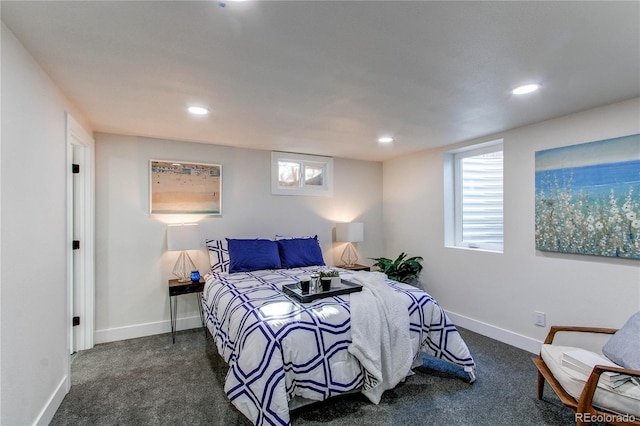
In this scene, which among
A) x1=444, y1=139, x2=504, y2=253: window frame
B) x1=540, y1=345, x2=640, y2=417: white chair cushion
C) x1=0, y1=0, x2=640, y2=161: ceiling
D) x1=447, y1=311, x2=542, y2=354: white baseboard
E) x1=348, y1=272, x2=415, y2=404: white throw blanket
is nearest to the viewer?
x1=0, y1=0, x2=640, y2=161: ceiling

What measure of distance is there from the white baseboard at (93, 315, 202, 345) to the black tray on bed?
1743 mm

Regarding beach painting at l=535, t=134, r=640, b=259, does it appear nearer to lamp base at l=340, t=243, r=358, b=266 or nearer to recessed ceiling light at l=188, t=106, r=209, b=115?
lamp base at l=340, t=243, r=358, b=266

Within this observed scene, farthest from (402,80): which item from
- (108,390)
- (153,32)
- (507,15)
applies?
(108,390)

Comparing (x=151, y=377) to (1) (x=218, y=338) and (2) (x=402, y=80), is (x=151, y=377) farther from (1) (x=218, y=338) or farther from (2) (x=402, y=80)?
(2) (x=402, y=80)

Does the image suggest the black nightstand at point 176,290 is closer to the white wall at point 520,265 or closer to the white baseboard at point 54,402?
the white baseboard at point 54,402

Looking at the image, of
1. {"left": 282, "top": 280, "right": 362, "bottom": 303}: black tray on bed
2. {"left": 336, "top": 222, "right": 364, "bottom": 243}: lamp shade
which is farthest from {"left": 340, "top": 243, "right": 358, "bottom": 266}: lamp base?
{"left": 282, "top": 280, "right": 362, "bottom": 303}: black tray on bed

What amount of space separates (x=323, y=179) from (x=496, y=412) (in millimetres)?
3383

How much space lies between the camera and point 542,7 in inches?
52.4

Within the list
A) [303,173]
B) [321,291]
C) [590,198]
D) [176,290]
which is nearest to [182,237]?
[176,290]

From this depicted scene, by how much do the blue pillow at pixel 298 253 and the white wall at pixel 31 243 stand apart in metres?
2.10

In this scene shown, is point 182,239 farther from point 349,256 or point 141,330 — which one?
point 349,256

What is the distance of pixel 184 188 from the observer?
3674mm

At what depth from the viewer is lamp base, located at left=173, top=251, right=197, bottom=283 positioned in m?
3.61

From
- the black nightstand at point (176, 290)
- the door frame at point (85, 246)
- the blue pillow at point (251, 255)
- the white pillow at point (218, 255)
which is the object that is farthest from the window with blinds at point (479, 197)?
the door frame at point (85, 246)
